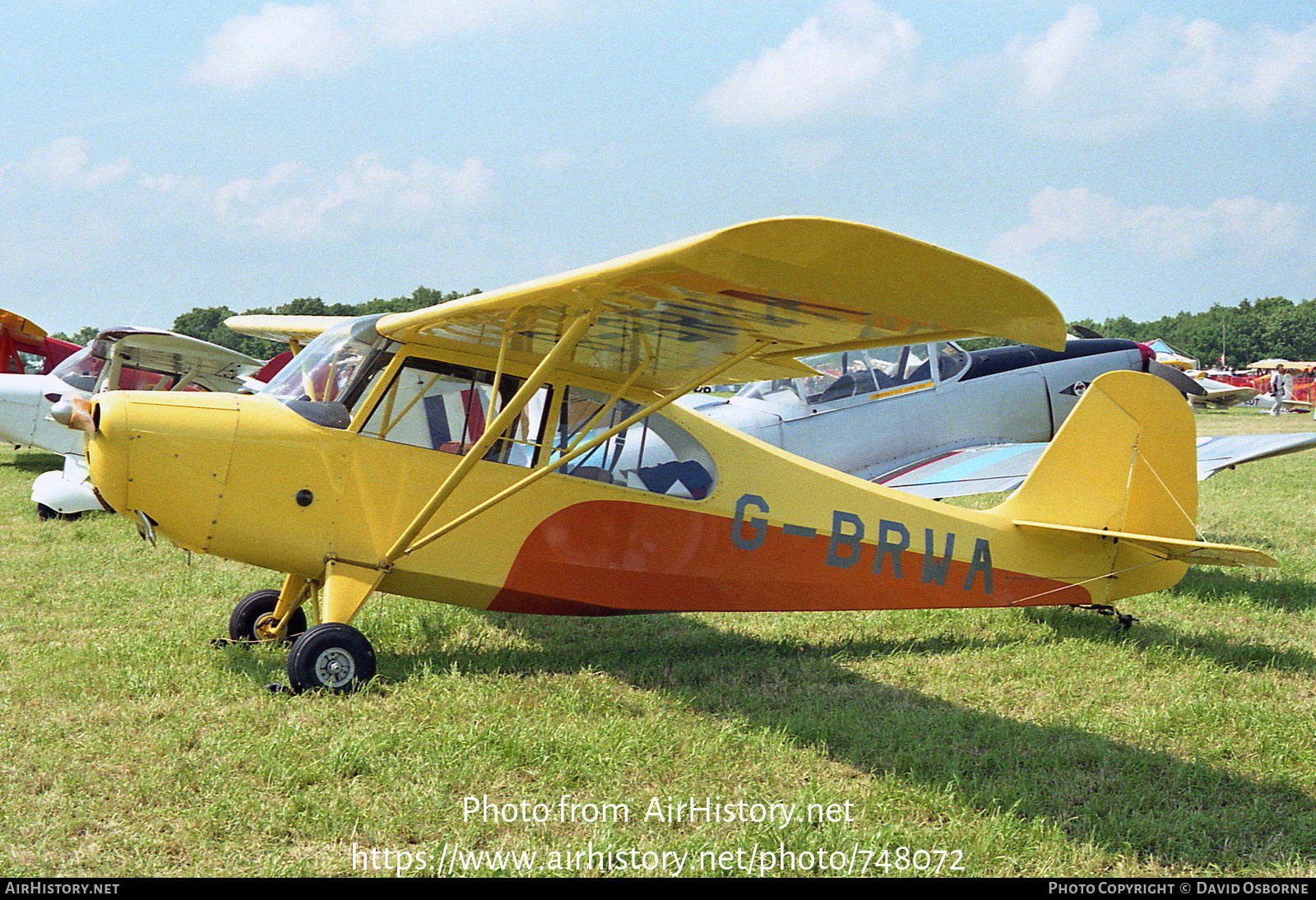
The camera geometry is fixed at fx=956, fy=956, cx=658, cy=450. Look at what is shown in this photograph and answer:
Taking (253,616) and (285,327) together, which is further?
(285,327)

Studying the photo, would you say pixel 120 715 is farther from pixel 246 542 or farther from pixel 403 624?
pixel 403 624

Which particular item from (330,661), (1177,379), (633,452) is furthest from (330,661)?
(1177,379)

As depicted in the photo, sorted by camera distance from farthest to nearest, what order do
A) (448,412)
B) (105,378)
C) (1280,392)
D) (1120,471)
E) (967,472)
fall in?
(1280,392)
(105,378)
(967,472)
(1120,471)
(448,412)

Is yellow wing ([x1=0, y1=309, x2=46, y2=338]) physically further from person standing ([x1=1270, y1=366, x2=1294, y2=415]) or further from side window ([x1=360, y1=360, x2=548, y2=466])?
person standing ([x1=1270, y1=366, x2=1294, y2=415])

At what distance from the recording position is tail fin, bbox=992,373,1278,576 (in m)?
6.38

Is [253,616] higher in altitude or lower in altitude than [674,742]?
higher

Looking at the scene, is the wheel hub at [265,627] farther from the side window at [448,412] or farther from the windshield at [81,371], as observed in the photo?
the windshield at [81,371]

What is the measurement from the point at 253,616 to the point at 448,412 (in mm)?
1782

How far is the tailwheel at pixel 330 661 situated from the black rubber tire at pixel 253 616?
0.95m

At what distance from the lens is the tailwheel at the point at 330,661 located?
481 cm

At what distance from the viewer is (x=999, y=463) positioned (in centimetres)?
866

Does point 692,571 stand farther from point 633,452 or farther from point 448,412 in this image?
point 448,412
